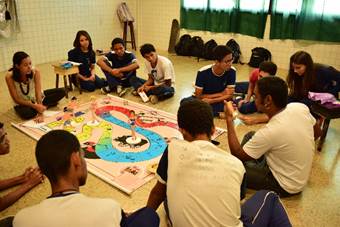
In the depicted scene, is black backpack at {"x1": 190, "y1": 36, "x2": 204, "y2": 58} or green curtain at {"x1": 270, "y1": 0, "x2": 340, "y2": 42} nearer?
green curtain at {"x1": 270, "y1": 0, "x2": 340, "y2": 42}

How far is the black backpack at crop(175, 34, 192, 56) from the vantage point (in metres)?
6.26

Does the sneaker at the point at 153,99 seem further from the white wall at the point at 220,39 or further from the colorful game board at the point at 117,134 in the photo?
the white wall at the point at 220,39

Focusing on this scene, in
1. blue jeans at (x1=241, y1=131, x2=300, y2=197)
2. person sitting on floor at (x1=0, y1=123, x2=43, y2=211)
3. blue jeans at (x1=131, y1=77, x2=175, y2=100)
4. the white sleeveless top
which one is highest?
the white sleeveless top

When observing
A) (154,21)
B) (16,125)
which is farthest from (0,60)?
(154,21)

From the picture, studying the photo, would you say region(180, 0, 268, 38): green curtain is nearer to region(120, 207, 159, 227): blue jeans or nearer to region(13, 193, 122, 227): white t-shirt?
region(120, 207, 159, 227): blue jeans

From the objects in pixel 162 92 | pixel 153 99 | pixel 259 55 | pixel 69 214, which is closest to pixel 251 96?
pixel 162 92

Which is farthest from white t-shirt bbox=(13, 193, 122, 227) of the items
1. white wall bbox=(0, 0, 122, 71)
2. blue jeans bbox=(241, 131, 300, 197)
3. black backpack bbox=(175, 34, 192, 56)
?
black backpack bbox=(175, 34, 192, 56)

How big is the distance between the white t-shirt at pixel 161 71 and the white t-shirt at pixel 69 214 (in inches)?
113

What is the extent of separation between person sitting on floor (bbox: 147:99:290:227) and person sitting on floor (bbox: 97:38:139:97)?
110 inches

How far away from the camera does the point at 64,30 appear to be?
5738 millimetres

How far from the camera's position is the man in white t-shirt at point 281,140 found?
188cm

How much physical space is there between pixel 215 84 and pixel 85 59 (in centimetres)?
185

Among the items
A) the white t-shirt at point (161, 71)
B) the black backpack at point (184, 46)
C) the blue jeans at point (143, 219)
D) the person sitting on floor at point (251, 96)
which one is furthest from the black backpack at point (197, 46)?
the blue jeans at point (143, 219)

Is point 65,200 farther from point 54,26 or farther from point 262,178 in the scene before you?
point 54,26
